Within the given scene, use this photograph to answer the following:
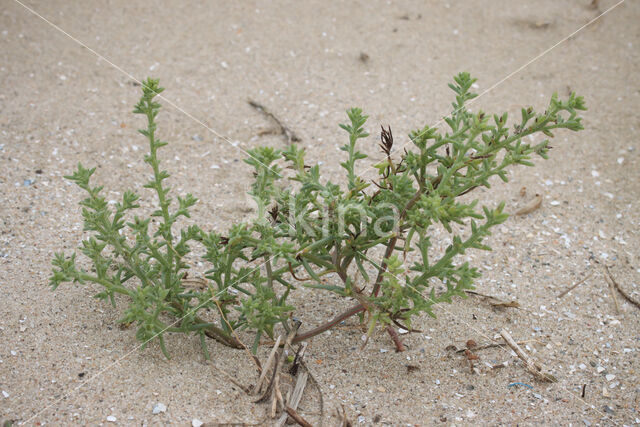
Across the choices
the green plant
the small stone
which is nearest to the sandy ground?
the small stone

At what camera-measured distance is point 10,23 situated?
4359mm

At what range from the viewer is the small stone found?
2096 millimetres

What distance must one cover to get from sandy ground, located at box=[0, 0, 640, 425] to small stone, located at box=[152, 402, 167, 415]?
0.06ft

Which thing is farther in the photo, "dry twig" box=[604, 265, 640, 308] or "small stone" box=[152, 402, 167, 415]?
"dry twig" box=[604, 265, 640, 308]

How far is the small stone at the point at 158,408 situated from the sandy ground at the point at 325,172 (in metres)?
0.02

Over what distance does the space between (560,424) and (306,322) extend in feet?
3.43

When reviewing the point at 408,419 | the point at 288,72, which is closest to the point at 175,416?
the point at 408,419

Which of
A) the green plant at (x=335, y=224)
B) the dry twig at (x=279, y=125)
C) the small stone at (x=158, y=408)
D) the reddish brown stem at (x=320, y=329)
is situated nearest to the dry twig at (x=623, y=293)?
the green plant at (x=335, y=224)

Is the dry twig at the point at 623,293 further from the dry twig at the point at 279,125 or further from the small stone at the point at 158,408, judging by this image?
the small stone at the point at 158,408

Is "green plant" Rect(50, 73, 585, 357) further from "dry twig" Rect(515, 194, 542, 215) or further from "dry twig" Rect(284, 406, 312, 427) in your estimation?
"dry twig" Rect(515, 194, 542, 215)

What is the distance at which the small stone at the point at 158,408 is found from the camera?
2.10 meters

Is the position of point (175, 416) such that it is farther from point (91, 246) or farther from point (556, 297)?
point (556, 297)

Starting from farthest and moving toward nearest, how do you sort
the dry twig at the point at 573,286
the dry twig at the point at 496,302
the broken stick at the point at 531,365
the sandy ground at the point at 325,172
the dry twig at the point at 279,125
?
the dry twig at the point at 279,125 → the dry twig at the point at 573,286 → the dry twig at the point at 496,302 → the broken stick at the point at 531,365 → the sandy ground at the point at 325,172

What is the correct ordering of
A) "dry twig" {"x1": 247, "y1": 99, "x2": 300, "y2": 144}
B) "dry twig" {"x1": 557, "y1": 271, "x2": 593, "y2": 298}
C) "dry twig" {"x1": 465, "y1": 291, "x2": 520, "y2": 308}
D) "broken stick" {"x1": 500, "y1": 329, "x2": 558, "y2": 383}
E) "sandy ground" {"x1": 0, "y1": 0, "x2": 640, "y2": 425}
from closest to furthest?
"sandy ground" {"x1": 0, "y1": 0, "x2": 640, "y2": 425}
"broken stick" {"x1": 500, "y1": 329, "x2": 558, "y2": 383}
"dry twig" {"x1": 465, "y1": 291, "x2": 520, "y2": 308}
"dry twig" {"x1": 557, "y1": 271, "x2": 593, "y2": 298}
"dry twig" {"x1": 247, "y1": 99, "x2": 300, "y2": 144}
